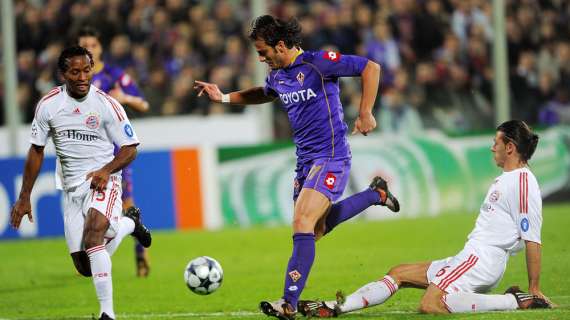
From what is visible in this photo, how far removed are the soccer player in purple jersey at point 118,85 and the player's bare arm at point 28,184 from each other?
Answer: 298cm

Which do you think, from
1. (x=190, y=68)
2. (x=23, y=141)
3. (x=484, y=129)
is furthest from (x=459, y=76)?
(x=23, y=141)

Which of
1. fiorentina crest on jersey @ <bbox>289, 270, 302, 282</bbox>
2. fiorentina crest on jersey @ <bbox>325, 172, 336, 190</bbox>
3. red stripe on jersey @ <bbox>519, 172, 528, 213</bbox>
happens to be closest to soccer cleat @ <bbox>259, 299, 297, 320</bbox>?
fiorentina crest on jersey @ <bbox>289, 270, 302, 282</bbox>

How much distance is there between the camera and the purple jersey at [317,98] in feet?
25.4

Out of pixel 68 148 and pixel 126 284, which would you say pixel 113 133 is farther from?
→ pixel 126 284

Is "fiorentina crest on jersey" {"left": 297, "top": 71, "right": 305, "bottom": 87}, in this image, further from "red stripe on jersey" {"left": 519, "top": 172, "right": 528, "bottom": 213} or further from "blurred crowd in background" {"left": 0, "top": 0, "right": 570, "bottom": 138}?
"blurred crowd in background" {"left": 0, "top": 0, "right": 570, "bottom": 138}

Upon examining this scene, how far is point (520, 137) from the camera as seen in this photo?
295 inches

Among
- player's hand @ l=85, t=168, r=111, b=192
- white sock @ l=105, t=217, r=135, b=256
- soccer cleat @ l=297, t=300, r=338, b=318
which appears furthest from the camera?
white sock @ l=105, t=217, r=135, b=256

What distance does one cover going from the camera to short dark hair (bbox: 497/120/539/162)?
7488mm

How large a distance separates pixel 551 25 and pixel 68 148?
1239cm

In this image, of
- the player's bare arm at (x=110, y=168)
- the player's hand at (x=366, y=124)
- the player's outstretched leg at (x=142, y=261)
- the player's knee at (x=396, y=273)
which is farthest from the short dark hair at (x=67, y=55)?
the player's outstretched leg at (x=142, y=261)

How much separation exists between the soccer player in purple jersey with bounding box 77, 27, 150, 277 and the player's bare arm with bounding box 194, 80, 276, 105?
2520 millimetres

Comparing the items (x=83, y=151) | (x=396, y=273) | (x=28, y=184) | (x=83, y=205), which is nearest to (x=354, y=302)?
(x=396, y=273)

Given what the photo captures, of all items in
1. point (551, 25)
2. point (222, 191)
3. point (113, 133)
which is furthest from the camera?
point (551, 25)

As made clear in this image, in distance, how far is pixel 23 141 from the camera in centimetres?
1681
